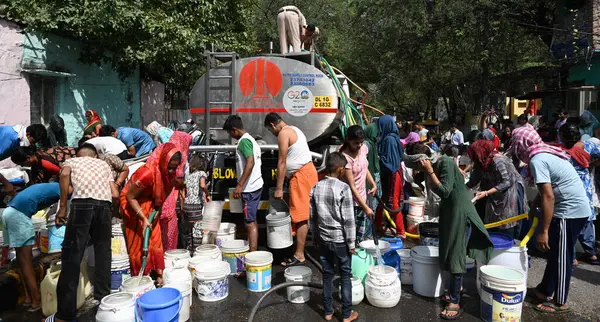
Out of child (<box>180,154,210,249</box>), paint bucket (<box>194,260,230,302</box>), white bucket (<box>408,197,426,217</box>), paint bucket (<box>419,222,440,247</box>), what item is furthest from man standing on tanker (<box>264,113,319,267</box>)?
white bucket (<box>408,197,426,217</box>)

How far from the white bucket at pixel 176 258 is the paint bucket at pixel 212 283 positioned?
30 centimetres

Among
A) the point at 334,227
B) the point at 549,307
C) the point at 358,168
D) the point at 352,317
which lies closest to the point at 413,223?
the point at 358,168

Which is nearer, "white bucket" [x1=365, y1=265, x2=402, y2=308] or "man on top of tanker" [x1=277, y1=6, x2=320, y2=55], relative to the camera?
"white bucket" [x1=365, y1=265, x2=402, y2=308]

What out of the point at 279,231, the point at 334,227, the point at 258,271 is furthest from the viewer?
the point at 279,231

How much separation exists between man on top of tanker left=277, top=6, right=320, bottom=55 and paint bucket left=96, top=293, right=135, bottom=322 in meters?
4.46

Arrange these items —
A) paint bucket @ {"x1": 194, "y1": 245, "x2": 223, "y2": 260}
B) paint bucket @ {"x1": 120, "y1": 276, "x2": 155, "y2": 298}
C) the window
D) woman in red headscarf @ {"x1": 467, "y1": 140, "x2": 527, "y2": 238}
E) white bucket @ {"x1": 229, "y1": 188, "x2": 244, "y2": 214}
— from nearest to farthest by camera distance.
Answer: paint bucket @ {"x1": 120, "y1": 276, "x2": 155, "y2": 298} → paint bucket @ {"x1": 194, "y1": 245, "x2": 223, "y2": 260} → woman in red headscarf @ {"x1": 467, "y1": 140, "x2": 527, "y2": 238} → white bucket @ {"x1": 229, "y1": 188, "x2": 244, "y2": 214} → the window

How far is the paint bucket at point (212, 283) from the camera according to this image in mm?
3902

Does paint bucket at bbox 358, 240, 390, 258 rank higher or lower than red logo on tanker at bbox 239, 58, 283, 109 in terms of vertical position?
lower

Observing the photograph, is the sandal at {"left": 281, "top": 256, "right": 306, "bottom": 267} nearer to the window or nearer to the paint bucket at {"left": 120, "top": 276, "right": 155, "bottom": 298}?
the paint bucket at {"left": 120, "top": 276, "right": 155, "bottom": 298}

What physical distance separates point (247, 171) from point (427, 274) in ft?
7.04

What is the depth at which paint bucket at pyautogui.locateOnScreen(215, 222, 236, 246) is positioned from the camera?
4.91 meters

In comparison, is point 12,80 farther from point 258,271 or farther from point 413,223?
point 413,223

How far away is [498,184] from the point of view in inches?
173

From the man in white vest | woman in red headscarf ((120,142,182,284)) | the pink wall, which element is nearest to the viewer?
woman in red headscarf ((120,142,182,284))
